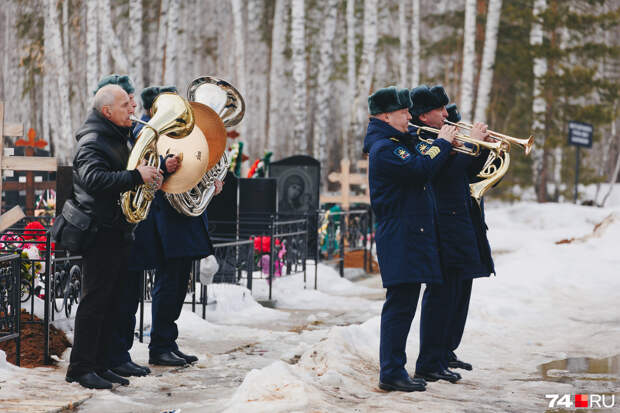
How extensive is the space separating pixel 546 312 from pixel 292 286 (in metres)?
3.39

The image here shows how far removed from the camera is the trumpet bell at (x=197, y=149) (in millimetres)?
5215

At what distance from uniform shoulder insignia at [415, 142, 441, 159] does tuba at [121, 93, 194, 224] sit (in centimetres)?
147

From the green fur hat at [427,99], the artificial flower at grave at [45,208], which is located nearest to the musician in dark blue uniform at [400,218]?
the green fur hat at [427,99]

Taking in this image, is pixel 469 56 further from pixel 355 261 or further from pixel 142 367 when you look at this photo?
pixel 142 367

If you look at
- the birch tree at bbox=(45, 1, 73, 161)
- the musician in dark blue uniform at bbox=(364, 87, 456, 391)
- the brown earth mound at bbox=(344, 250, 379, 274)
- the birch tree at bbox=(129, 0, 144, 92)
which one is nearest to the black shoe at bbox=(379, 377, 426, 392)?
the musician in dark blue uniform at bbox=(364, 87, 456, 391)

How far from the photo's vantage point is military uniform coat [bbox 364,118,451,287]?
4.87 metres

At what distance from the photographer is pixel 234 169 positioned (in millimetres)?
12227

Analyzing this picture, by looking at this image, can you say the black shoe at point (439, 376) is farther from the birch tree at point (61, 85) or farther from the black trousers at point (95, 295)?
the birch tree at point (61, 85)

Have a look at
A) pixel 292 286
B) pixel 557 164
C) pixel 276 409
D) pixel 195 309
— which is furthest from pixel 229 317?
pixel 557 164

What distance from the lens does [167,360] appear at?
5758mm

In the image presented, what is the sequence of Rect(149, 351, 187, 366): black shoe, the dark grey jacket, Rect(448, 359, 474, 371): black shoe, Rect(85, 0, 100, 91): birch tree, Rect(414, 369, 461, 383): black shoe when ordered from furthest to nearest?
1. Rect(85, 0, 100, 91): birch tree
2. Rect(448, 359, 474, 371): black shoe
3. Rect(149, 351, 187, 366): black shoe
4. Rect(414, 369, 461, 383): black shoe
5. the dark grey jacket

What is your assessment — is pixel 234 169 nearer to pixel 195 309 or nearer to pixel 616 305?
pixel 195 309

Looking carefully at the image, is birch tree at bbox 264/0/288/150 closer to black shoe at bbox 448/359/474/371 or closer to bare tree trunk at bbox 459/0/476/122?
bare tree trunk at bbox 459/0/476/122

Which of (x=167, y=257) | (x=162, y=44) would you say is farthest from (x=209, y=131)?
(x=162, y=44)
